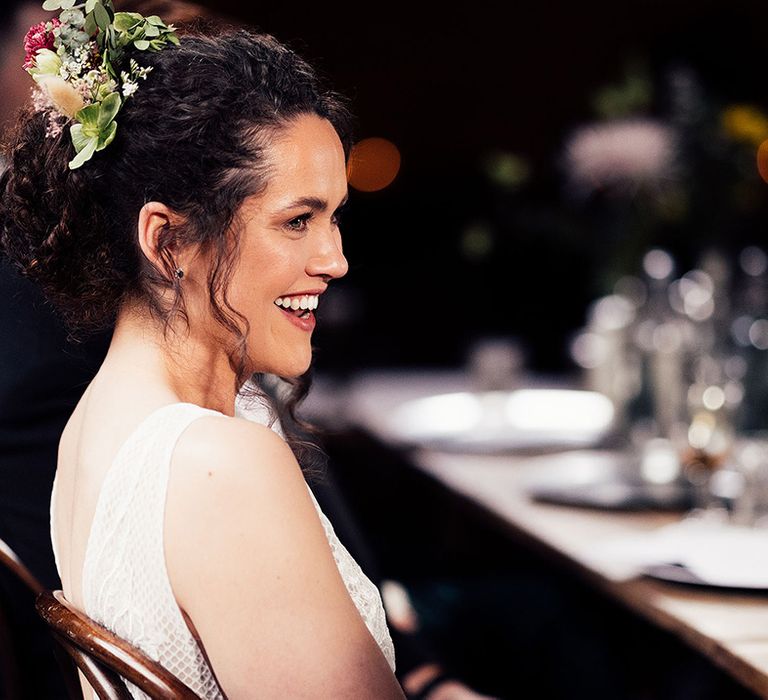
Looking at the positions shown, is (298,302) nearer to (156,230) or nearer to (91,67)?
(156,230)

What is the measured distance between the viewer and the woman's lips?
1298 millimetres

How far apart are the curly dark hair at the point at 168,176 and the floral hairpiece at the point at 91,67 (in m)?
0.02

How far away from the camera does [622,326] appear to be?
9.91ft

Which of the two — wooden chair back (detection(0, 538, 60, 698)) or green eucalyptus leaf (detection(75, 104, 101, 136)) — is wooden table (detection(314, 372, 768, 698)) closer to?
wooden chair back (detection(0, 538, 60, 698))

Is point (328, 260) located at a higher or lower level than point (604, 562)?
higher

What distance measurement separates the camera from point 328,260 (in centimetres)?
129

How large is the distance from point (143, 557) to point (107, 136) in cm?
47

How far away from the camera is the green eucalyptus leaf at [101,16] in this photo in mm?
1271

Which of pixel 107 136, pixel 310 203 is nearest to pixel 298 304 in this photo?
pixel 310 203

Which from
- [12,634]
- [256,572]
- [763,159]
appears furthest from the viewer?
[763,159]

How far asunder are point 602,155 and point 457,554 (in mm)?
1348

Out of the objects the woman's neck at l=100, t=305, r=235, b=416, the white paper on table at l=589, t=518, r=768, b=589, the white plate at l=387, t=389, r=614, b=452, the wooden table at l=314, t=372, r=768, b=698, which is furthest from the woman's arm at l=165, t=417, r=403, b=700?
the white plate at l=387, t=389, r=614, b=452

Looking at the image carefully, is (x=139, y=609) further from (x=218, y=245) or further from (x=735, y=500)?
(x=735, y=500)

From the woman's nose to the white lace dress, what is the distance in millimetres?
235
